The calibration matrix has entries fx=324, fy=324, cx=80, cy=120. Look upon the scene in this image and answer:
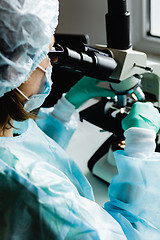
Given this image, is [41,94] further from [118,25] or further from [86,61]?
[118,25]

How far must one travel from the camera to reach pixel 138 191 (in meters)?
0.92

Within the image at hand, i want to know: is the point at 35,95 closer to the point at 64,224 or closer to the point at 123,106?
the point at 64,224

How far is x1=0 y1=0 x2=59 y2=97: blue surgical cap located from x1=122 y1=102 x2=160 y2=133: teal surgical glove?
1.33 ft

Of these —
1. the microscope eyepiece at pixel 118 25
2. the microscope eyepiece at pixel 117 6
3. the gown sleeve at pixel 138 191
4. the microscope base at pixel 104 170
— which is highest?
the microscope eyepiece at pixel 117 6

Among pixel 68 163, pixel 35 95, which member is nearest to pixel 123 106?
pixel 68 163

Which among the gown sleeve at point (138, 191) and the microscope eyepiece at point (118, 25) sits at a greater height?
the microscope eyepiece at point (118, 25)

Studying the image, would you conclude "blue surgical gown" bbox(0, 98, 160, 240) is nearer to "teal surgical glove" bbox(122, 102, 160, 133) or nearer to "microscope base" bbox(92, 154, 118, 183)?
"teal surgical glove" bbox(122, 102, 160, 133)

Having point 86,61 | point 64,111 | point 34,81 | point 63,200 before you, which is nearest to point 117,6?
point 86,61

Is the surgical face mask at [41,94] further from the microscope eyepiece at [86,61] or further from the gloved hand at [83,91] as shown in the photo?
the gloved hand at [83,91]

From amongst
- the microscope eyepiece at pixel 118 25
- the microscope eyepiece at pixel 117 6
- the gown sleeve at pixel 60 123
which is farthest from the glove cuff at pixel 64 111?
the microscope eyepiece at pixel 117 6

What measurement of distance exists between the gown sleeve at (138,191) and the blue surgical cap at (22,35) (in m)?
0.40

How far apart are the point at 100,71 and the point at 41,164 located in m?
0.36

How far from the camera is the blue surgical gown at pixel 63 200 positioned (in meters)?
0.76

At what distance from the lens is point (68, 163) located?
1081 mm
